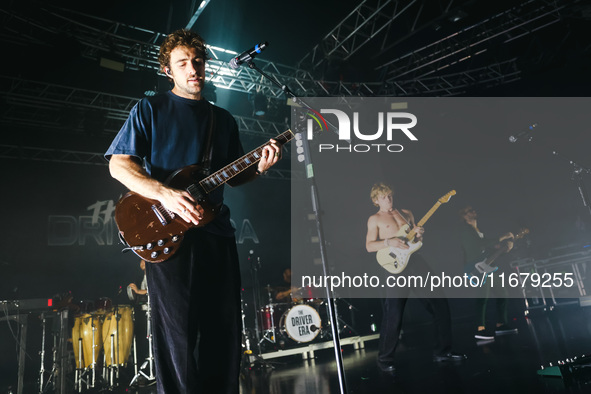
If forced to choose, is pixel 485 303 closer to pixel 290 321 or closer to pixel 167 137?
pixel 290 321

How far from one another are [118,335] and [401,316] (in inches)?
159

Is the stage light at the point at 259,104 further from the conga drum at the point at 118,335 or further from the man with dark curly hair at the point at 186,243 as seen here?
the man with dark curly hair at the point at 186,243

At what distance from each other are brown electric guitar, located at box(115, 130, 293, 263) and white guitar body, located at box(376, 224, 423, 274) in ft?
11.1

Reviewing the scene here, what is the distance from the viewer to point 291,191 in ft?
40.2

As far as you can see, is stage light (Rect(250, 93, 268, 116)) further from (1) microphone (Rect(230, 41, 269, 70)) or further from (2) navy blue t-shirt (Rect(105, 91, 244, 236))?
(2) navy blue t-shirt (Rect(105, 91, 244, 236))

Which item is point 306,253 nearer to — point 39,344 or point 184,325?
point 39,344

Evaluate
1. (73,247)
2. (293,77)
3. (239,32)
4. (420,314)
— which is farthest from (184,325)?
(420,314)

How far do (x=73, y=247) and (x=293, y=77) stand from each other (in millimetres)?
6401

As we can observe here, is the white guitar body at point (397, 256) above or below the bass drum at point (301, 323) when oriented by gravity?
above

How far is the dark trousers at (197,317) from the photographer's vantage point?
1.62m

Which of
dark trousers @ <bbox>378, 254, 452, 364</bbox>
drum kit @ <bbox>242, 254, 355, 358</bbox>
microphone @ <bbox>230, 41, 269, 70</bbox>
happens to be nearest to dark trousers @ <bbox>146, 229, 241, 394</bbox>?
microphone @ <bbox>230, 41, 269, 70</bbox>

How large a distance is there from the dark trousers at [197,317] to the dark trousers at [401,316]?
2973 millimetres

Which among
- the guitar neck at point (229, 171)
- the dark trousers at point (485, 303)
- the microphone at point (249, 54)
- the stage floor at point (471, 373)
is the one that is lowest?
the stage floor at point (471, 373)

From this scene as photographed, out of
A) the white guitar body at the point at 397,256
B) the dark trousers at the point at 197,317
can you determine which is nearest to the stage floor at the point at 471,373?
the white guitar body at the point at 397,256
